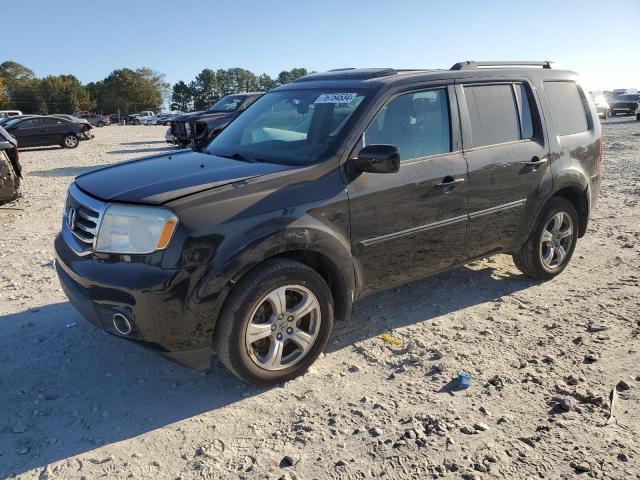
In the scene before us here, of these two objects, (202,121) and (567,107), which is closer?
(567,107)

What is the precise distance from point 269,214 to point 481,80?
239cm

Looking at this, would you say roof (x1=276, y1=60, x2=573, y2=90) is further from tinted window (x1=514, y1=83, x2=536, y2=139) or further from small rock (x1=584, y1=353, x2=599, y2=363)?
small rock (x1=584, y1=353, x2=599, y2=363)

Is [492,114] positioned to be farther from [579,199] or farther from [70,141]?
[70,141]

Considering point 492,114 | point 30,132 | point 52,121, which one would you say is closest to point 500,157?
point 492,114

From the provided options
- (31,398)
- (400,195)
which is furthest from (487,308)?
(31,398)

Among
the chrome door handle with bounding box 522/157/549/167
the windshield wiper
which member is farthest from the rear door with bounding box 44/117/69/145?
the chrome door handle with bounding box 522/157/549/167

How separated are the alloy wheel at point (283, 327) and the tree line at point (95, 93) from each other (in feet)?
269

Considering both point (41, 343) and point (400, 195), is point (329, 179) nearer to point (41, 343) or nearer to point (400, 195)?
point (400, 195)

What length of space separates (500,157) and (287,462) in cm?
301

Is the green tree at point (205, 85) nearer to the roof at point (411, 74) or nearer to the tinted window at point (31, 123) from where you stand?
the tinted window at point (31, 123)

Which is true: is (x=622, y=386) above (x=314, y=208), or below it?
below

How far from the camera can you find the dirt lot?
279 centimetres

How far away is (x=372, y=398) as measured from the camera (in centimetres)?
335

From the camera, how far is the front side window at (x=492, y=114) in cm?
442
